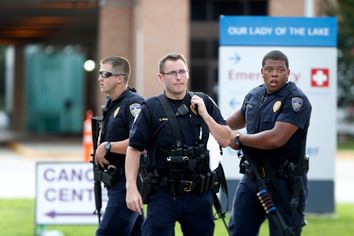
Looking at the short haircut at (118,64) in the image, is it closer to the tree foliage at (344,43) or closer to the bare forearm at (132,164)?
the bare forearm at (132,164)

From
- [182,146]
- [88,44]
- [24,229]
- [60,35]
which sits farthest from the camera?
[88,44]

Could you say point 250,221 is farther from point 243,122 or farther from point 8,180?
point 8,180

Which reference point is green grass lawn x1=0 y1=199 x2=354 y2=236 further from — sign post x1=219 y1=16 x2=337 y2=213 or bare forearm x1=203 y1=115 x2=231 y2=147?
bare forearm x1=203 y1=115 x2=231 y2=147

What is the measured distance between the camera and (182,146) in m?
6.85

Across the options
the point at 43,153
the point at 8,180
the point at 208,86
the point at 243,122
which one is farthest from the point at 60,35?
the point at 243,122

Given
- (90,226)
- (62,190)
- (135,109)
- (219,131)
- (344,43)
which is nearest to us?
(219,131)

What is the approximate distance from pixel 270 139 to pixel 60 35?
31394 millimetres

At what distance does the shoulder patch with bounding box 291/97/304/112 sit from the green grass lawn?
403 centimetres

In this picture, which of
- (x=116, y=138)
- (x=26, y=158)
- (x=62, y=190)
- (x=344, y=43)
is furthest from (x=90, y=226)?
(x=344, y=43)

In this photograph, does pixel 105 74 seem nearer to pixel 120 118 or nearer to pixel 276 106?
pixel 120 118

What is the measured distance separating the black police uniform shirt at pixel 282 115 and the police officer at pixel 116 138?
970 millimetres

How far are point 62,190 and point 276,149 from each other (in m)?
4.04

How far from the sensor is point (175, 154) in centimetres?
683

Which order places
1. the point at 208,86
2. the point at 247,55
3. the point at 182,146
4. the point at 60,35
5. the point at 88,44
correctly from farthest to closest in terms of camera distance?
the point at 88,44 < the point at 60,35 < the point at 208,86 < the point at 247,55 < the point at 182,146
